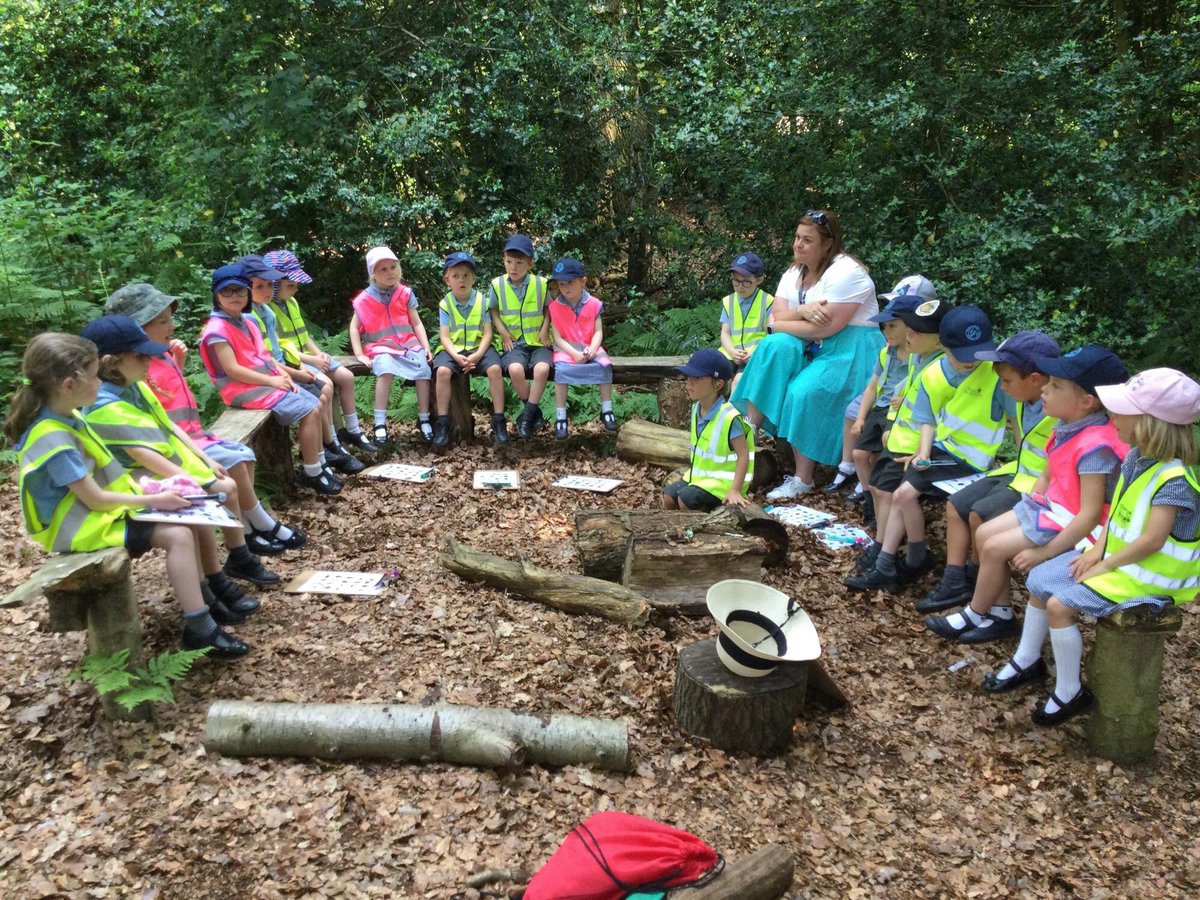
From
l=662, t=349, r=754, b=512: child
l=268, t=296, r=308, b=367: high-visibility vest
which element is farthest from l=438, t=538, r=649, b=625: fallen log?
l=268, t=296, r=308, b=367: high-visibility vest

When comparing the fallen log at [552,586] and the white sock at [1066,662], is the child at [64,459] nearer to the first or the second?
the fallen log at [552,586]

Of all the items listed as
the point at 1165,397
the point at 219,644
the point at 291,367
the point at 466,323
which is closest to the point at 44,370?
the point at 219,644

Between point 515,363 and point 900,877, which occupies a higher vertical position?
point 515,363

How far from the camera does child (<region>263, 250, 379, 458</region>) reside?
6277 millimetres

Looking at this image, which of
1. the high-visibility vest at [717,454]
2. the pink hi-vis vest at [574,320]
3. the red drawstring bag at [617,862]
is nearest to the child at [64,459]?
the red drawstring bag at [617,862]

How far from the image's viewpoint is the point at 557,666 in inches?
158

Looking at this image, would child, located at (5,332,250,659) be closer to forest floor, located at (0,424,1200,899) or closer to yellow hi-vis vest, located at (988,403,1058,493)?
forest floor, located at (0,424,1200,899)

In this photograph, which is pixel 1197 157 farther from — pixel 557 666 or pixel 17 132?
pixel 17 132

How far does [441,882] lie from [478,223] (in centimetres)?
698

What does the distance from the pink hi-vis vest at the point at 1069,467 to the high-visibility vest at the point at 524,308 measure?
4.14 meters

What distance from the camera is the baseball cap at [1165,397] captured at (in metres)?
3.21

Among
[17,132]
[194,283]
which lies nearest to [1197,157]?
[194,283]

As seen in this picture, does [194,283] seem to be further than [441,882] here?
Yes

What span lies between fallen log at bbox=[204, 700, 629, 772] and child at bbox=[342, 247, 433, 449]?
366cm
